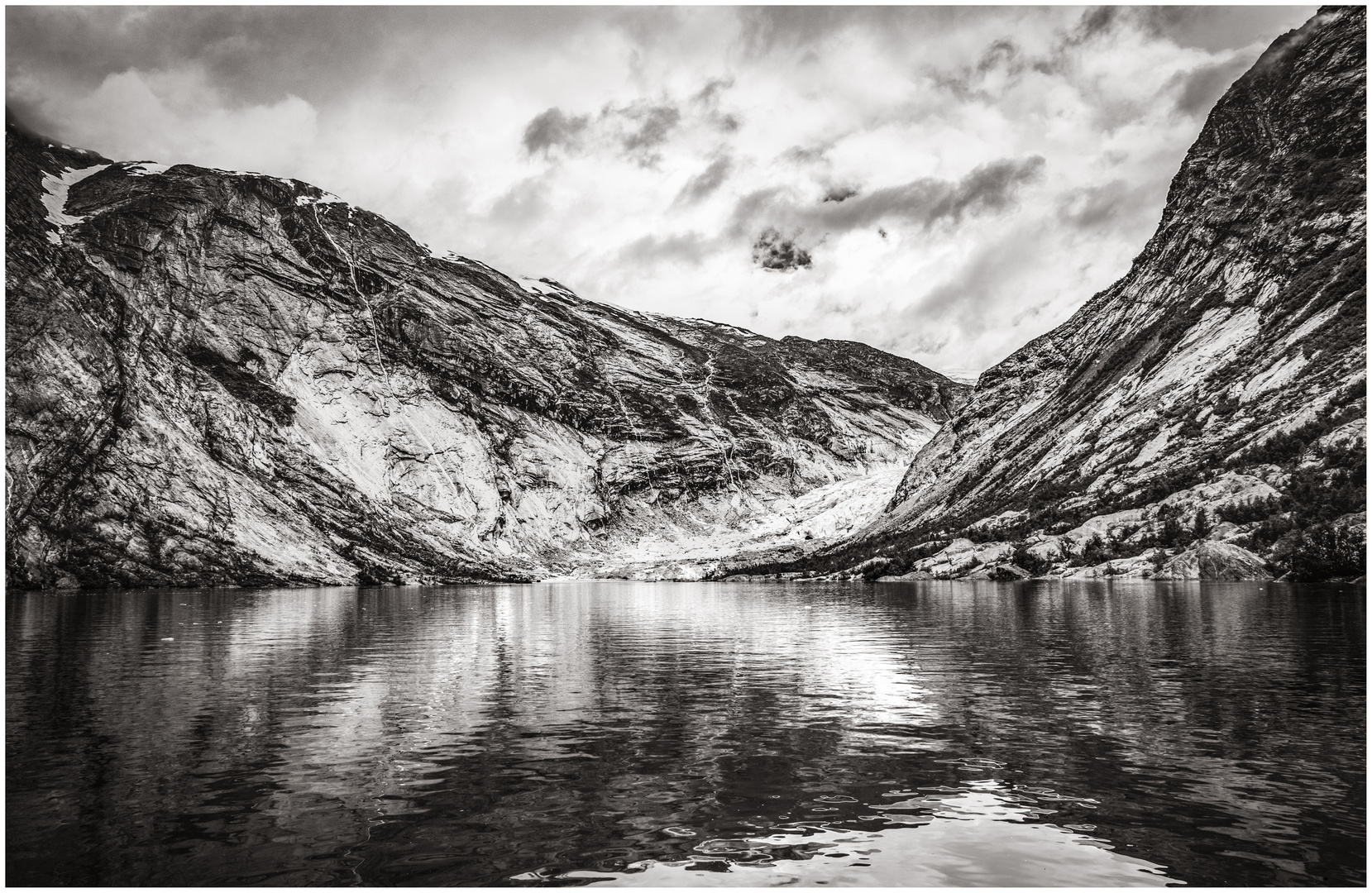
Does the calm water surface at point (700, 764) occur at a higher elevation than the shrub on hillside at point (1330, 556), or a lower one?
lower

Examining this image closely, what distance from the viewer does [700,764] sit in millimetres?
26312

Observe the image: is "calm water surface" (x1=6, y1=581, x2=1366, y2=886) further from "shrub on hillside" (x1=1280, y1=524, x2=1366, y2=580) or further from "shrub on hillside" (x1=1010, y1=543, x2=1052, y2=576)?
→ "shrub on hillside" (x1=1010, y1=543, x2=1052, y2=576)

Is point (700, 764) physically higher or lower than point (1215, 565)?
lower

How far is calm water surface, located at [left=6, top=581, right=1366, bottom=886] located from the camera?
18609 mm

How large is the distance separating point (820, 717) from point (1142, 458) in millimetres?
180655

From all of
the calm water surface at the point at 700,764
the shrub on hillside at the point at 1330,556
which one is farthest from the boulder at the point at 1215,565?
the calm water surface at the point at 700,764

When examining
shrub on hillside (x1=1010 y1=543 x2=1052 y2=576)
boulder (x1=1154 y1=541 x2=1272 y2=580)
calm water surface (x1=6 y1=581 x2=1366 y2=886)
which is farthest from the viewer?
shrub on hillside (x1=1010 y1=543 x2=1052 y2=576)

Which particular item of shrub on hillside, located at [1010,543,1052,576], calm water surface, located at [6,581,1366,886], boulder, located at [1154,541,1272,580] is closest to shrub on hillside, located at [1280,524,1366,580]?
boulder, located at [1154,541,1272,580]

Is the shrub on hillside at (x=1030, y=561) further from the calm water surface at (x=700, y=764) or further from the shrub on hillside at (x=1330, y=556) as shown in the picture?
the calm water surface at (x=700, y=764)

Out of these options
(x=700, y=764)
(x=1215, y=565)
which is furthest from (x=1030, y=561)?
(x=700, y=764)

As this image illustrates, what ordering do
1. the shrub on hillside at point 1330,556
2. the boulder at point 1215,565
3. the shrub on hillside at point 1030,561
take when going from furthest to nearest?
the shrub on hillside at point 1030,561
the boulder at point 1215,565
the shrub on hillside at point 1330,556

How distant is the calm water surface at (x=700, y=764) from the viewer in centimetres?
1861

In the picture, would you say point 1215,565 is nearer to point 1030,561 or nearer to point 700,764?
point 1030,561

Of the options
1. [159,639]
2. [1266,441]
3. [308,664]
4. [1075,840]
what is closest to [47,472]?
[159,639]
